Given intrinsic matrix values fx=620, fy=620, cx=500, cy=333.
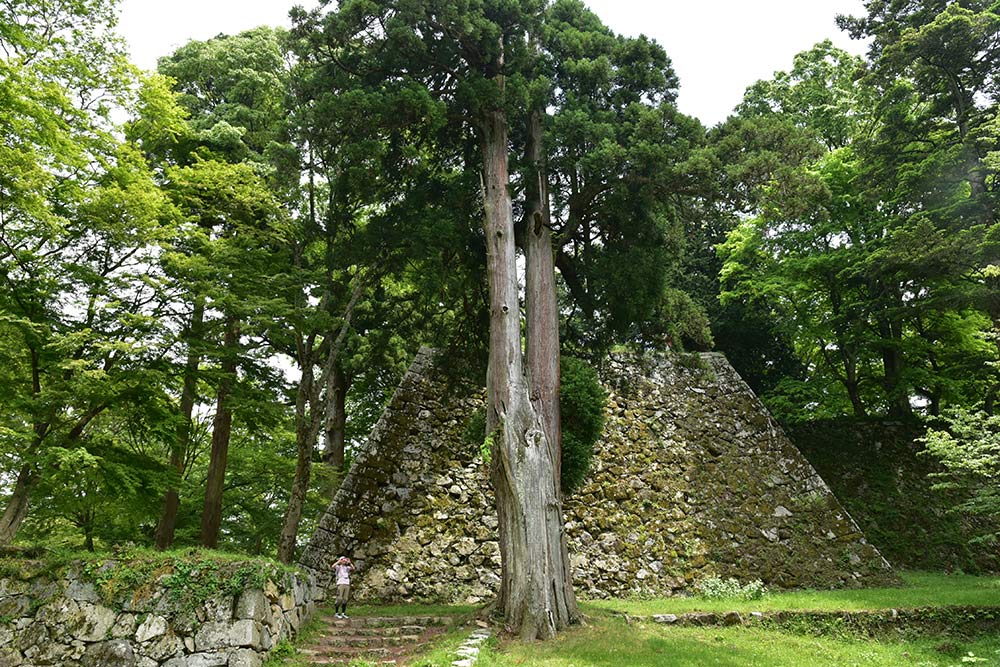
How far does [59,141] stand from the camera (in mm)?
8672

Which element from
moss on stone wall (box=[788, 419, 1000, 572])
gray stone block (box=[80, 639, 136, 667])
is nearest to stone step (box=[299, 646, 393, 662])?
gray stone block (box=[80, 639, 136, 667])

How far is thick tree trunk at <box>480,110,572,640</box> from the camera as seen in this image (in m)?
7.68

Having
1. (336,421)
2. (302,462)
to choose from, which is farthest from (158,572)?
(336,421)

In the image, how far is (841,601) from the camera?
9.92m

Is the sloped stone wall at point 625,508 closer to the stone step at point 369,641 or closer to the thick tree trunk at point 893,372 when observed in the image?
the stone step at point 369,641

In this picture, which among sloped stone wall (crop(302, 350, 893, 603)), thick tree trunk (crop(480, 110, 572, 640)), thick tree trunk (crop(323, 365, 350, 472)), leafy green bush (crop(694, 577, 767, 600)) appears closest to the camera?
thick tree trunk (crop(480, 110, 572, 640))

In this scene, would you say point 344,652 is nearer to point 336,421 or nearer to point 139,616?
point 139,616

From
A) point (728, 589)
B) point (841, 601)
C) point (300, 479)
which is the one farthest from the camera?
point (728, 589)

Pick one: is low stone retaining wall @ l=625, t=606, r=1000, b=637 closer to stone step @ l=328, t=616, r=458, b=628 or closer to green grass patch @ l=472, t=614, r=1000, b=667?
green grass patch @ l=472, t=614, r=1000, b=667

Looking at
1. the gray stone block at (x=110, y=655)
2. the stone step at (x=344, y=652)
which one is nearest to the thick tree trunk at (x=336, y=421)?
the stone step at (x=344, y=652)

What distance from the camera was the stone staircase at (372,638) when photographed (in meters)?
7.76

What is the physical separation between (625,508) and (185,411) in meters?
9.31

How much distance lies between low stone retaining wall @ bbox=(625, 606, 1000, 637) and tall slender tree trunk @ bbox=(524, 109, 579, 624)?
6.98 feet

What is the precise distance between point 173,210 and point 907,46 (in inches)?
543
